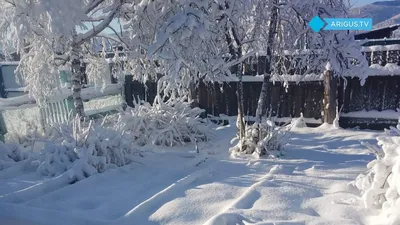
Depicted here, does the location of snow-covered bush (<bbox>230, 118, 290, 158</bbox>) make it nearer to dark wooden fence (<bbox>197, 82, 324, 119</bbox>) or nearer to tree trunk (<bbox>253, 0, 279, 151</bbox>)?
tree trunk (<bbox>253, 0, 279, 151</bbox>)

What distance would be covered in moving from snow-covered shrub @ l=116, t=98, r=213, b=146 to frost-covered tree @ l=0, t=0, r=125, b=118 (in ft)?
3.92

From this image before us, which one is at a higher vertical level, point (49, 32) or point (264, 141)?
point (49, 32)

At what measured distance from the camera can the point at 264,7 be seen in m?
4.95

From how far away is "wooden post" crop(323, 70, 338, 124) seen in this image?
713 cm

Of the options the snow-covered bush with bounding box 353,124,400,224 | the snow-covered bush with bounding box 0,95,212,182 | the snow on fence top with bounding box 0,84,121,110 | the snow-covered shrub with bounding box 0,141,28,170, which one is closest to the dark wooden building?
the snow-covered bush with bounding box 0,95,212,182

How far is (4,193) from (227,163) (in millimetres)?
2848

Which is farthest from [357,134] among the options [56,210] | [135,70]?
[56,210]

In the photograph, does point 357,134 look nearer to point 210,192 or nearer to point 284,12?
point 284,12

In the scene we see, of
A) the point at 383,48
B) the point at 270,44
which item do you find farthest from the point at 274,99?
the point at 270,44

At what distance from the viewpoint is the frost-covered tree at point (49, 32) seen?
4.76 m

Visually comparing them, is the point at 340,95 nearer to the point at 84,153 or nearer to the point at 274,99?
the point at 274,99

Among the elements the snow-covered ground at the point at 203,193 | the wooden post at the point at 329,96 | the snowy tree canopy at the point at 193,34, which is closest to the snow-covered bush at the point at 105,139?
A: the snow-covered ground at the point at 203,193

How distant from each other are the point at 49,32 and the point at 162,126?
2.68 metres

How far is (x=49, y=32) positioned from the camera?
5.16m
